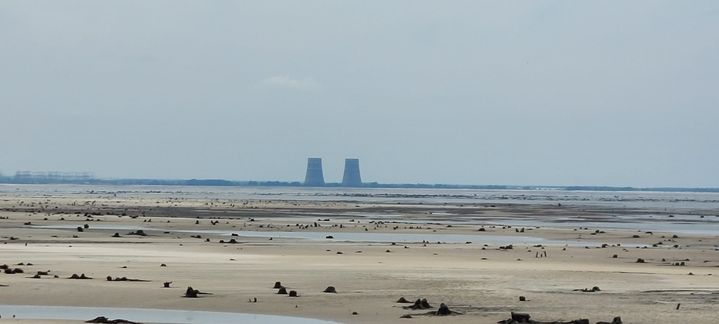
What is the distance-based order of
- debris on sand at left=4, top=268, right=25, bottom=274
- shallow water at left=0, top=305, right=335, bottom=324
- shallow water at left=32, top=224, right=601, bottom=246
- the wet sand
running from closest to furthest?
shallow water at left=0, top=305, right=335, bottom=324 → the wet sand → debris on sand at left=4, top=268, right=25, bottom=274 → shallow water at left=32, top=224, right=601, bottom=246

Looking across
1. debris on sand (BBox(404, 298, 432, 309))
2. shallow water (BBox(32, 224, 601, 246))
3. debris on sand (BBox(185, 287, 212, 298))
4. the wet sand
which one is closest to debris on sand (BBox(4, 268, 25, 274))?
the wet sand

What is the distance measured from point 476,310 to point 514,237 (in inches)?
1476

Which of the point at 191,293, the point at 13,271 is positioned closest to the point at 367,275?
the point at 191,293

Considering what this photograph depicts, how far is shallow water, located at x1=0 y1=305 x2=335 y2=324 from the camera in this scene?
20906 mm

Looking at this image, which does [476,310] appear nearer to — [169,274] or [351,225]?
[169,274]

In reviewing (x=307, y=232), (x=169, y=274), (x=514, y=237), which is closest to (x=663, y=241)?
(x=514, y=237)

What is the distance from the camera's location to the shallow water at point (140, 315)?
2091 centimetres

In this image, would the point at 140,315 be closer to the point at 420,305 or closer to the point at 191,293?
the point at 191,293

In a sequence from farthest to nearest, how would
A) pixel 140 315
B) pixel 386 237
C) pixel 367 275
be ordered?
pixel 386 237 < pixel 367 275 < pixel 140 315

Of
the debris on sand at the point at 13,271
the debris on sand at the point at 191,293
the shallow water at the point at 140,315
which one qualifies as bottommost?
the shallow water at the point at 140,315

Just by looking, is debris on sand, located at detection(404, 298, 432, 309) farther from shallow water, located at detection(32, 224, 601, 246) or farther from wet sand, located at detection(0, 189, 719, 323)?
shallow water, located at detection(32, 224, 601, 246)

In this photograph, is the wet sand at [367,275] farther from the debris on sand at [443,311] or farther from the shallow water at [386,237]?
the shallow water at [386,237]

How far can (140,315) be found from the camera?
846 inches

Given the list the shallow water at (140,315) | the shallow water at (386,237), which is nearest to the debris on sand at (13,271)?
the shallow water at (140,315)
